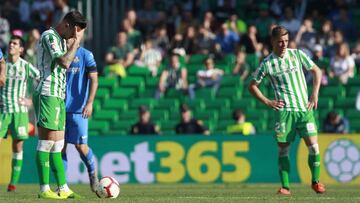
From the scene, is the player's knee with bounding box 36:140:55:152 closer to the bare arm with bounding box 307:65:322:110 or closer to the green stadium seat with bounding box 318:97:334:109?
the bare arm with bounding box 307:65:322:110

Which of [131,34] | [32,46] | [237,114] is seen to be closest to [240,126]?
[237,114]

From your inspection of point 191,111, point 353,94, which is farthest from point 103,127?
point 353,94

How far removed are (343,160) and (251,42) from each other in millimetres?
4860

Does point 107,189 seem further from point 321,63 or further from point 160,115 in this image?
point 321,63

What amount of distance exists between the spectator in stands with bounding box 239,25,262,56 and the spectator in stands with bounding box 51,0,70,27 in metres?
4.58

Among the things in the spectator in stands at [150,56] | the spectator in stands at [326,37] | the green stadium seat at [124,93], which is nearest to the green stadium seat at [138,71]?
the spectator in stands at [150,56]

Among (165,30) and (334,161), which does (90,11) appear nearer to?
(165,30)

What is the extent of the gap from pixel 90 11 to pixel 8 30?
6.76 ft

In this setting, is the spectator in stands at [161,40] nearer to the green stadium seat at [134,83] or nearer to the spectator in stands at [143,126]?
the green stadium seat at [134,83]

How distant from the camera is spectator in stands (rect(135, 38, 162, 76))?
78.2ft

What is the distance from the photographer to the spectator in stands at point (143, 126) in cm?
2105

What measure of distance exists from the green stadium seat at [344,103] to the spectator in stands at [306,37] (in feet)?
4.69

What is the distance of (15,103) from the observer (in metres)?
15.8

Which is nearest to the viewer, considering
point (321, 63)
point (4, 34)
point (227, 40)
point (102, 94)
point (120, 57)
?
Answer: point (321, 63)
